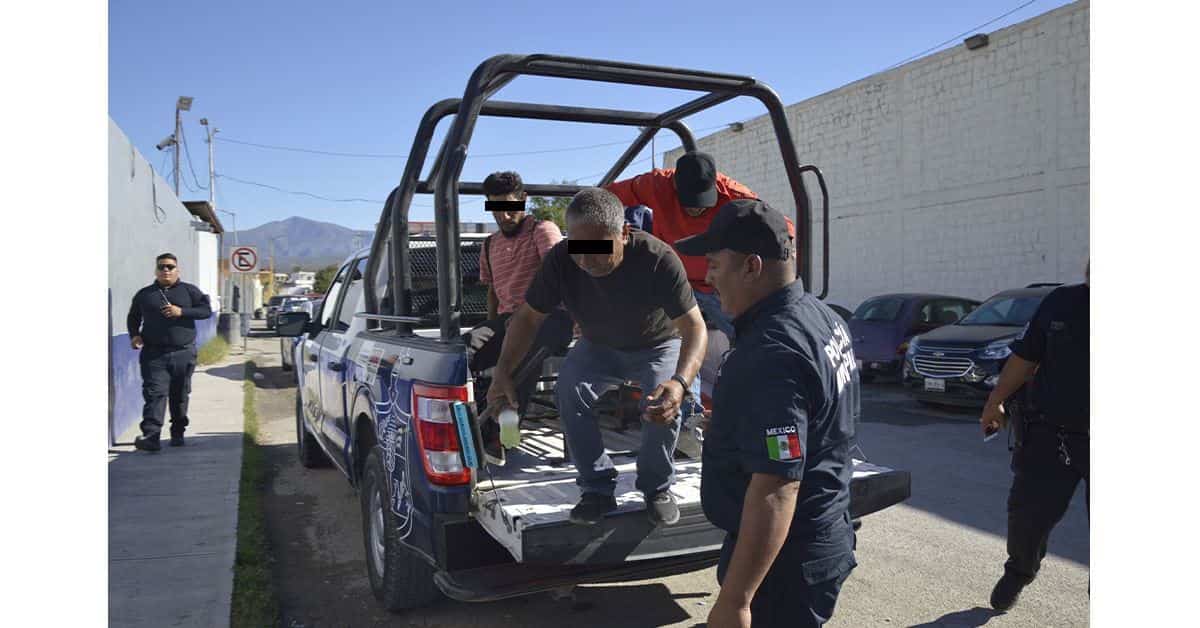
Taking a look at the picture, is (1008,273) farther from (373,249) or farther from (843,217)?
(373,249)

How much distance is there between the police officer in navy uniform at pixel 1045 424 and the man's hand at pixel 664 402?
1.72 m

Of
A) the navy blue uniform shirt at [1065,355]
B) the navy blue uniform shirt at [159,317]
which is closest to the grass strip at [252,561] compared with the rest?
the navy blue uniform shirt at [159,317]

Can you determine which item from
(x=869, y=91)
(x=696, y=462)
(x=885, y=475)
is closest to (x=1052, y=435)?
(x=885, y=475)

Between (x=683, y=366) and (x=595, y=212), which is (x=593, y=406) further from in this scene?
(x=595, y=212)

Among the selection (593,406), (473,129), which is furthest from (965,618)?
(473,129)

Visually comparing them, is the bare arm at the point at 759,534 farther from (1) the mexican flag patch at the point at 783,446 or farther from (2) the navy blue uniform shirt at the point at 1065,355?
(2) the navy blue uniform shirt at the point at 1065,355

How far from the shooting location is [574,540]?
3.26 m

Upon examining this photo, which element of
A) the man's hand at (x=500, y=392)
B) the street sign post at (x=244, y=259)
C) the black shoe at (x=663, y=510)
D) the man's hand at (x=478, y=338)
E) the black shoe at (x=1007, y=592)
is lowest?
the black shoe at (x=1007, y=592)

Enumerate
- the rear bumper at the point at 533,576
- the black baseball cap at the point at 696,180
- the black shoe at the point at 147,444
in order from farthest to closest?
the black shoe at the point at 147,444 → the black baseball cap at the point at 696,180 → the rear bumper at the point at 533,576

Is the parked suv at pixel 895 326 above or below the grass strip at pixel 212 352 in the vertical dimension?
above

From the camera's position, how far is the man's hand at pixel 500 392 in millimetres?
3926

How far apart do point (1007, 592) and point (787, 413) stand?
2.77m

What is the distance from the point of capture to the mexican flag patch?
2.05m
